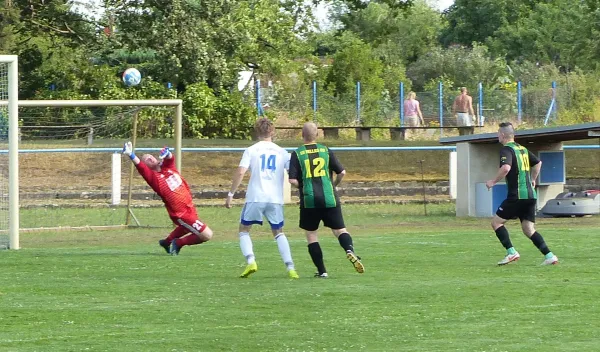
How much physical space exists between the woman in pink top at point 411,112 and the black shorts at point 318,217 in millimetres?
28914

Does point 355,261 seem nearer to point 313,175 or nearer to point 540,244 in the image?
point 313,175

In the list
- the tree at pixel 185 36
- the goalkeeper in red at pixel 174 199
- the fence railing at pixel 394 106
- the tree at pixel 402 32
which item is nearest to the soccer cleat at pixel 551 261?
the goalkeeper in red at pixel 174 199

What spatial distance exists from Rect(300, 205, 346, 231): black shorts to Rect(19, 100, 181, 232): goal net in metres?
10.9

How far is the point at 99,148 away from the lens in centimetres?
→ 2802

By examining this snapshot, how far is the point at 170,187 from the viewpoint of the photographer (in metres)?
16.6

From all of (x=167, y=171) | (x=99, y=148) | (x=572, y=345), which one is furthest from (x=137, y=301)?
(x=99, y=148)

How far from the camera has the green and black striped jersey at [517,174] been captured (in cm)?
1476

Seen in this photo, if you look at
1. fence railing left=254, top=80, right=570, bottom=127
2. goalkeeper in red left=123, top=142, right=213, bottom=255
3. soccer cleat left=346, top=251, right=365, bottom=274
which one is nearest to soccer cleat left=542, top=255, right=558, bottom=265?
soccer cleat left=346, top=251, right=365, bottom=274

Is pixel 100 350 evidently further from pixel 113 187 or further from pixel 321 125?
pixel 321 125

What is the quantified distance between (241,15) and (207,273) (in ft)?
117

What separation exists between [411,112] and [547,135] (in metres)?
16.6

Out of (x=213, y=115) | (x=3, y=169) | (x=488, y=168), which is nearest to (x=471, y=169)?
(x=488, y=168)

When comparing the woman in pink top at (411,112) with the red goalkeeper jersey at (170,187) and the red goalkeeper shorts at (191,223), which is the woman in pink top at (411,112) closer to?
the red goalkeeper jersey at (170,187)

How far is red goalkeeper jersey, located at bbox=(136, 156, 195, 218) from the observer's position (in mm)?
16531
